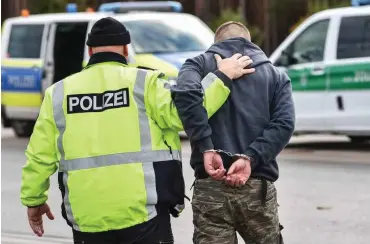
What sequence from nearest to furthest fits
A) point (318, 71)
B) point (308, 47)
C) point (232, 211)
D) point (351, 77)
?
point (232, 211)
point (351, 77)
point (318, 71)
point (308, 47)

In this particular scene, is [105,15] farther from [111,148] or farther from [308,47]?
[111,148]

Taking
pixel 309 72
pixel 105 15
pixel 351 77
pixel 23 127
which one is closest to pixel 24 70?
pixel 23 127

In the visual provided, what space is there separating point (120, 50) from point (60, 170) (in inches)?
20.9

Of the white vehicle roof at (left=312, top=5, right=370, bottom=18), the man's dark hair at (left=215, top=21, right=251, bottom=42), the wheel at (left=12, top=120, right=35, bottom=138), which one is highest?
the man's dark hair at (left=215, top=21, right=251, bottom=42)

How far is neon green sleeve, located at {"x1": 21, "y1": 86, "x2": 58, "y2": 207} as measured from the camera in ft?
14.3

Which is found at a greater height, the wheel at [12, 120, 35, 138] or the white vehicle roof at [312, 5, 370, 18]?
the white vehicle roof at [312, 5, 370, 18]

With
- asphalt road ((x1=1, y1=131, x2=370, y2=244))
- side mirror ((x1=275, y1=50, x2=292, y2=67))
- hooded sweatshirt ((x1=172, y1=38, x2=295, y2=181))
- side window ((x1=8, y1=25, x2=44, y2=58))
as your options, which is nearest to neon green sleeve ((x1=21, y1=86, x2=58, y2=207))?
hooded sweatshirt ((x1=172, y1=38, x2=295, y2=181))

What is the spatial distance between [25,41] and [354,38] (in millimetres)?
5542

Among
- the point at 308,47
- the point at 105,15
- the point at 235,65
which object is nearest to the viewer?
the point at 235,65

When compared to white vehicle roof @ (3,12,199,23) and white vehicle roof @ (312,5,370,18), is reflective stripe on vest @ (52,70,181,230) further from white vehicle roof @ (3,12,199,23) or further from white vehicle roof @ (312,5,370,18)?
white vehicle roof @ (3,12,199,23)

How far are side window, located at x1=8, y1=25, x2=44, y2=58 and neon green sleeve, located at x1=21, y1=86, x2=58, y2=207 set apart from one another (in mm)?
11766

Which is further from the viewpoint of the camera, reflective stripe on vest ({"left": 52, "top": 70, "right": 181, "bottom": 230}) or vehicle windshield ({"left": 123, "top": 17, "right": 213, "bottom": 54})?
vehicle windshield ({"left": 123, "top": 17, "right": 213, "bottom": 54})

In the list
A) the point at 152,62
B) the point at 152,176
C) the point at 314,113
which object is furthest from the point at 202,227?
the point at 152,62

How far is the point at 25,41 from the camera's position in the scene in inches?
650
